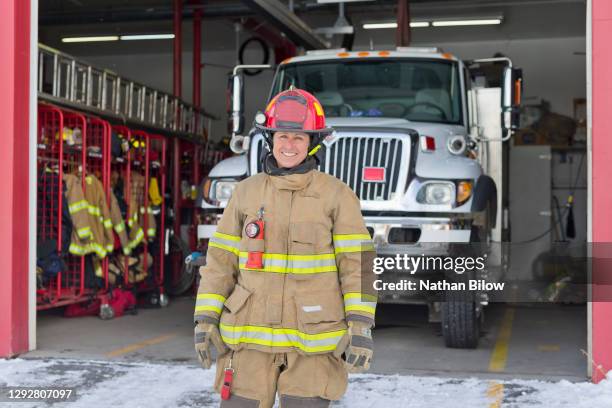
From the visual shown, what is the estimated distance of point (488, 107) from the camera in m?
8.59

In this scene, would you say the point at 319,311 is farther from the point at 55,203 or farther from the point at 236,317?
the point at 55,203

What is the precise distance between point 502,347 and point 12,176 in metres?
4.67

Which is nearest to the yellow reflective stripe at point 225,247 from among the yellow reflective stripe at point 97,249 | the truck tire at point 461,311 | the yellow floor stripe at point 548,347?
the truck tire at point 461,311

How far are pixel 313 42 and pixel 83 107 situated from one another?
153 inches

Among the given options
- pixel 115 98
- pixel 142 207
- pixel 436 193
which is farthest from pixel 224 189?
pixel 115 98

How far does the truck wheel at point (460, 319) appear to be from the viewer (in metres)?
6.92

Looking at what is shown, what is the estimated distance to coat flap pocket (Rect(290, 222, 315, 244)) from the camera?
329 centimetres

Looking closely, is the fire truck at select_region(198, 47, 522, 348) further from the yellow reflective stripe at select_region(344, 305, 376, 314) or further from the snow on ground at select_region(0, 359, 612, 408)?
the yellow reflective stripe at select_region(344, 305, 376, 314)

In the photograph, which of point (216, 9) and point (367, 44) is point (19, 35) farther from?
point (367, 44)

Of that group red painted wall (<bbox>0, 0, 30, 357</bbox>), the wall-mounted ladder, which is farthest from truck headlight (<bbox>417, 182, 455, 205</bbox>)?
the wall-mounted ladder

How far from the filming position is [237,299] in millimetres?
3305

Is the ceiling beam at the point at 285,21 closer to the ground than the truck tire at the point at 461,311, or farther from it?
farther from it

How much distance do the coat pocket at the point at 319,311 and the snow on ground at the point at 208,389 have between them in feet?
7.10

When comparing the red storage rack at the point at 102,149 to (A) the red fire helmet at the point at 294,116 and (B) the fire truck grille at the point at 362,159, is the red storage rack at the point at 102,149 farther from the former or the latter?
(A) the red fire helmet at the point at 294,116
